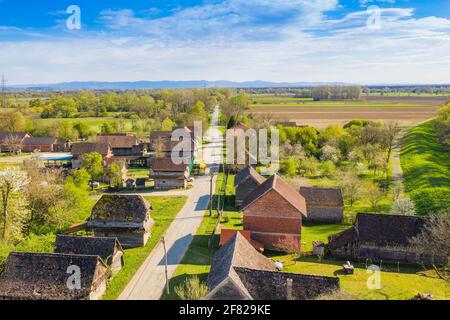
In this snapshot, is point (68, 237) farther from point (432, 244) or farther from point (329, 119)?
point (329, 119)

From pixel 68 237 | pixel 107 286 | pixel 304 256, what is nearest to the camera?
pixel 107 286

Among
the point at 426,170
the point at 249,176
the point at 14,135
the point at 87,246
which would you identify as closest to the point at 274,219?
the point at 249,176

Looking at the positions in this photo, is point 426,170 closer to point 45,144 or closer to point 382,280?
point 382,280

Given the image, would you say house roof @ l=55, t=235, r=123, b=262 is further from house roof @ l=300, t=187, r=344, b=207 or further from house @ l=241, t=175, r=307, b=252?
house roof @ l=300, t=187, r=344, b=207

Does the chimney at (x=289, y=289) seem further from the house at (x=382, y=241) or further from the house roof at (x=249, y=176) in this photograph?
the house roof at (x=249, y=176)
